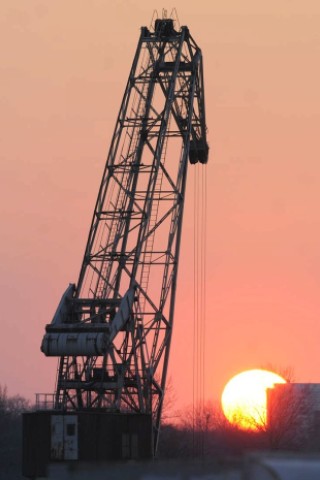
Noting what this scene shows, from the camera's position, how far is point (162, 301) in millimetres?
64375

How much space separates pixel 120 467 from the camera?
19500 mm

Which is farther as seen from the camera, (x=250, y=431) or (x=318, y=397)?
(x=318, y=397)

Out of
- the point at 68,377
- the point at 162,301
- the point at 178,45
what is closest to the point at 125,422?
the point at 68,377

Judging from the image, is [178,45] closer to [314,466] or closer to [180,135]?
[180,135]

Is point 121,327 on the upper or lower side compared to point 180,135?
lower

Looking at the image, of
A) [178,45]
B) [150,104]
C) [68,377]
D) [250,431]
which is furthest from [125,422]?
[250,431]

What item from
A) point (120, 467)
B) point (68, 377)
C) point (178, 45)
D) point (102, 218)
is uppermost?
point (178, 45)

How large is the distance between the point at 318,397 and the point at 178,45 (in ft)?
325

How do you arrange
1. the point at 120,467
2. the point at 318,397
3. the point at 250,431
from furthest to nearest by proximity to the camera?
the point at 318,397, the point at 250,431, the point at 120,467

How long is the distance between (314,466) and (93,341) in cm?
3597

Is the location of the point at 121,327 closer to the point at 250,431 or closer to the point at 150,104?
the point at 150,104

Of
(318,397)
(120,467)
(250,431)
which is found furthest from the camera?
(318,397)

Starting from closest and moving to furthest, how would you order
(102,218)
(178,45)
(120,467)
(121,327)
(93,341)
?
(120,467)
(93,341)
(121,327)
(102,218)
(178,45)

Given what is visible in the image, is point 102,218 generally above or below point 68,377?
above
